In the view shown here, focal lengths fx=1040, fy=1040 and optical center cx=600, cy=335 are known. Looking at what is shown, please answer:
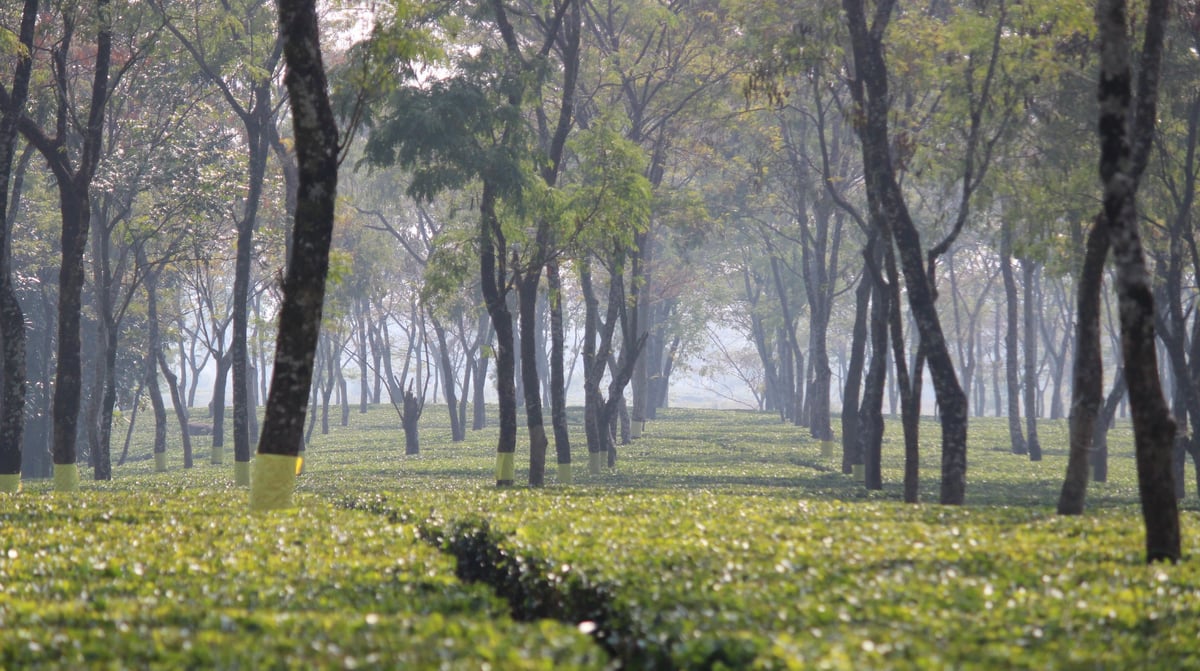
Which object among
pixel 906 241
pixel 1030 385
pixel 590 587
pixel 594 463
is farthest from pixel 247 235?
pixel 1030 385

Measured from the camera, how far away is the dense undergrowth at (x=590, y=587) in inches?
225

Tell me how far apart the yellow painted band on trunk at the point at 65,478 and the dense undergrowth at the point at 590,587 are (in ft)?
17.7

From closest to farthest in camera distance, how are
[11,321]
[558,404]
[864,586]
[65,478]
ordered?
[864,586] → [11,321] → [65,478] → [558,404]

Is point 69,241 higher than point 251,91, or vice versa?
point 251,91

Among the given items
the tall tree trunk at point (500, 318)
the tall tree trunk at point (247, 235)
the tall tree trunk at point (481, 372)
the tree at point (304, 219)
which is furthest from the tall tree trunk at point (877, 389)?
the tall tree trunk at point (481, 372)

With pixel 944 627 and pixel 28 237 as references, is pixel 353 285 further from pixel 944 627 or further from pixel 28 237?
pixel 944 627

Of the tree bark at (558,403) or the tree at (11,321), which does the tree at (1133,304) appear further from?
the tree bark at (558,403)

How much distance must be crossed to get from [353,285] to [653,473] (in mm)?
28402

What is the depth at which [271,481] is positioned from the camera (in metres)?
13.9

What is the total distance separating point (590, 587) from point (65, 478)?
1618cm

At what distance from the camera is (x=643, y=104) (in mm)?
35062

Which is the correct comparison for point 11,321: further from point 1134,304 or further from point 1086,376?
point 1134,304

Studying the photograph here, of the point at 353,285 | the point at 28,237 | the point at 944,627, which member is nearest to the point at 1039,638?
the point at 944,627

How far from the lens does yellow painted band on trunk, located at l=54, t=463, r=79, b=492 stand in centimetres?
2005
